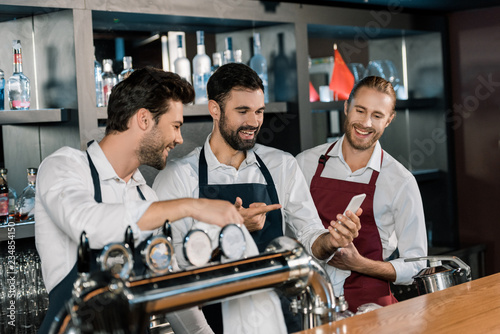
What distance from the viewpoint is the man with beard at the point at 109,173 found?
1.54 meters

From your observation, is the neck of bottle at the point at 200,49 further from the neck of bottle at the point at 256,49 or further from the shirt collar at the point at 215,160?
the shirt collar at the point at 215,160

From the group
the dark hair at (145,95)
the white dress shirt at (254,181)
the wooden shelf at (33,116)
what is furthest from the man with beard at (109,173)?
the wooden shelf at (33,116)

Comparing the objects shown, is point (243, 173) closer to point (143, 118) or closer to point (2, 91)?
point (143, 118)

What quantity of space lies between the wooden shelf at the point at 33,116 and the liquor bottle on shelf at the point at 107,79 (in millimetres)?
281

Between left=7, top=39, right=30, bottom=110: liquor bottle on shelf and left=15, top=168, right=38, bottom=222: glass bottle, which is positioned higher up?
left=7, top=39, right=30, bottom=110: liquor bottle on shelf

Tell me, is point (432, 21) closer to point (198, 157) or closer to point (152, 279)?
point (198, 157)

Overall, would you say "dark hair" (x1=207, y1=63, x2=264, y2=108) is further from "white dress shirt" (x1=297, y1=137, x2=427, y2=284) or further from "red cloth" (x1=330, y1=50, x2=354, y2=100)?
"red cloth" (x1=330, y1=50, x2=354, y2=100)

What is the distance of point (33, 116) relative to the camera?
7.89ft

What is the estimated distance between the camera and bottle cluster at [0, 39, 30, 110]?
2494 millimetres

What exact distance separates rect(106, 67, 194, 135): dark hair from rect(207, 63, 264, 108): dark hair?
1.23 feet

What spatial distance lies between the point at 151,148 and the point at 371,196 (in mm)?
1072

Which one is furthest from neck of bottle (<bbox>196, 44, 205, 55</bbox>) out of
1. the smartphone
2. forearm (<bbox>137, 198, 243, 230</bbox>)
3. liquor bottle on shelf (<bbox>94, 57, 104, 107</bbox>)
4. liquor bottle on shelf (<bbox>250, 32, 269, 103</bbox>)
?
forearm (<bbox>137, 198, 243, 230</bbox>)

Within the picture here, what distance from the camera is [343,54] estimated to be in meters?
3.92

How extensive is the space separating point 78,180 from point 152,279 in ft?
2.03
